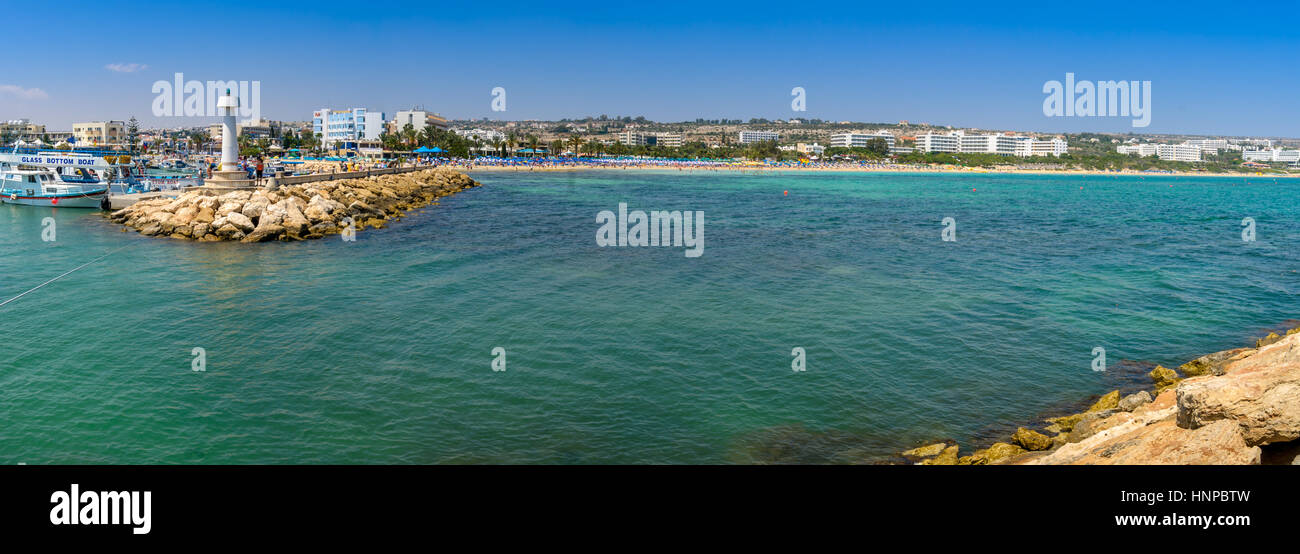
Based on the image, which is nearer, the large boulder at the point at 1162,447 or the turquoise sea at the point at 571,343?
the large boulder at the point at 1162,447

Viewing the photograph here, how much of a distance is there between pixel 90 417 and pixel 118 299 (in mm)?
10874

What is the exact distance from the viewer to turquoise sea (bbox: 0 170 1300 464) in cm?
1264

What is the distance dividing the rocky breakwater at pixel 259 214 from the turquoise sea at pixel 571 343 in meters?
1.68

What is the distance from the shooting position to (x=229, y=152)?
4441 cm

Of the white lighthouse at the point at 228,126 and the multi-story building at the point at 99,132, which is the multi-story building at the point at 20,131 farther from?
the white lighthouse at the point at 228,126

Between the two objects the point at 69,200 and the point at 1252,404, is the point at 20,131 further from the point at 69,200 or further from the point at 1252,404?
the point at 1252,404

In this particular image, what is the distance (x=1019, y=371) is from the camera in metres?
16.3

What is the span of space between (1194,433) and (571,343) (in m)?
12.6

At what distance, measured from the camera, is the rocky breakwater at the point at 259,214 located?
34.9 meters

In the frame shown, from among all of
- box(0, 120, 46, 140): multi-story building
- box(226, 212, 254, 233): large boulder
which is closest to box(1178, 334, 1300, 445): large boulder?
box(226, 212, 254, 233): large boulder

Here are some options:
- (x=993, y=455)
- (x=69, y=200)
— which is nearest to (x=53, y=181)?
(x=69, y=200)

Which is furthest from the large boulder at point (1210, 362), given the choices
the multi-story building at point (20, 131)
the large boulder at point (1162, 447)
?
the multi-story building at point (20, 131)
